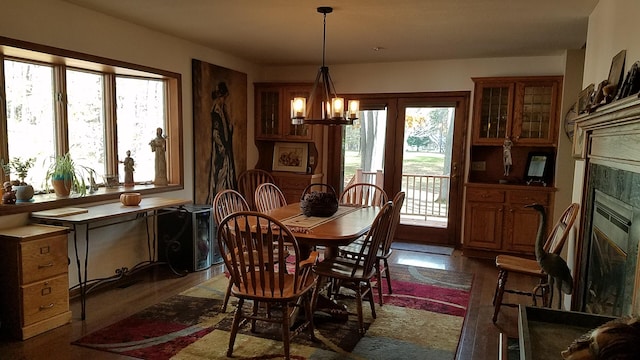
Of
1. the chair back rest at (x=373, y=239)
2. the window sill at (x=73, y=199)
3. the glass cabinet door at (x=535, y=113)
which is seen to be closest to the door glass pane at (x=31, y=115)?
the window sill at (x=73, y=199)

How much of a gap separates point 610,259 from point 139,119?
13.8 feet

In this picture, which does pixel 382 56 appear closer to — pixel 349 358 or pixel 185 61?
pixel 185 61

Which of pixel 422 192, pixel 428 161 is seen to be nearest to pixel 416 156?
pixel 428 161

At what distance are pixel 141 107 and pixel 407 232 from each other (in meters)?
3.71

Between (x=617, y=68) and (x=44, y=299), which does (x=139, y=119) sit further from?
(x=617, y=68)

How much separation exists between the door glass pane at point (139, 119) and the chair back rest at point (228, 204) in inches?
52.0

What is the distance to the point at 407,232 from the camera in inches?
232

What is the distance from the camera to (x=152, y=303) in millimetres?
3473

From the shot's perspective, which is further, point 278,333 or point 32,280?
point 278,333

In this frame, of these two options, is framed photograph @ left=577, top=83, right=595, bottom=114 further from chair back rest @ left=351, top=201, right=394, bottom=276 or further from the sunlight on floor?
the sunlight on floor

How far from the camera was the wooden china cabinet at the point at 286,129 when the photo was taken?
5.87 metres

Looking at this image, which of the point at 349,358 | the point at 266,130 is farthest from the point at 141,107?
the point at 349,358

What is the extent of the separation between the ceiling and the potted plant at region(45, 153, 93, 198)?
1.28m

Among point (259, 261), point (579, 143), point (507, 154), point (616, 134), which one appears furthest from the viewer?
point (507, 154)
